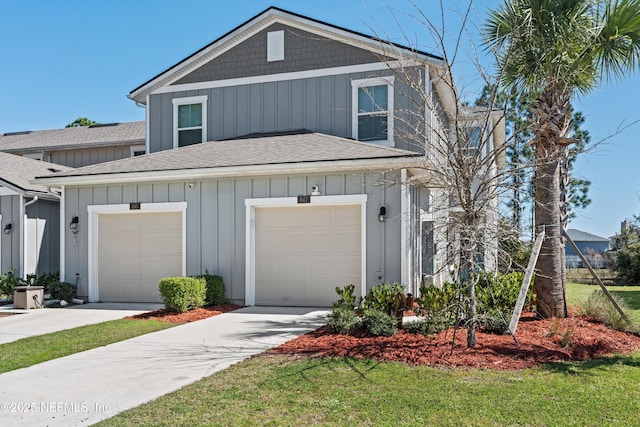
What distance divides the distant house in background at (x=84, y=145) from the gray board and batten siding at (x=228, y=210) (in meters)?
8.29

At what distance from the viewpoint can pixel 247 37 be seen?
571 inches

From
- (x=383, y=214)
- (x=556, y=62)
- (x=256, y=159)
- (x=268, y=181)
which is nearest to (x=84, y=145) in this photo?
(x=256, y=159)

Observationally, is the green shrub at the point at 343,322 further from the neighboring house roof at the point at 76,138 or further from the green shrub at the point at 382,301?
the neighboring house roof at the point at 76,138

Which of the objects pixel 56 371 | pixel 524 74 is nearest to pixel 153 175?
pixel 56 371

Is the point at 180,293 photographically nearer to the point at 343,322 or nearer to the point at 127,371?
the point at 343,322

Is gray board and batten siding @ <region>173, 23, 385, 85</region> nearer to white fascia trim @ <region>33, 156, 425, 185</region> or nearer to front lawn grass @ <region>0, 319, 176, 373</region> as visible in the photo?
white fascia trim @ <region>33, 156, 425, 185</region>

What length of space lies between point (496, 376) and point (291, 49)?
10.8 meters

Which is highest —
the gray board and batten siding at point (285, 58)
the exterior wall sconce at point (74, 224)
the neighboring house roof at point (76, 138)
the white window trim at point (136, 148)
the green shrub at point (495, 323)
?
the gray board and batten siding at point (285, 58)

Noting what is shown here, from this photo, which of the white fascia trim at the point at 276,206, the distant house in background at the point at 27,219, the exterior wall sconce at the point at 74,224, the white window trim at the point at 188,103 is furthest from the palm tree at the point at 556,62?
the distant house in background at the point at 27,219

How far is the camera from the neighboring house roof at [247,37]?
43.6 ft

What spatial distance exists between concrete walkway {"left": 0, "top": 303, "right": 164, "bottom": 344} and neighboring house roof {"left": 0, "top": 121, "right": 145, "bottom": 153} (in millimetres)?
9970

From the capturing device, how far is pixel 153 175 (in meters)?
12.0

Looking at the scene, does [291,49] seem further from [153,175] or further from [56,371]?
[56,371]

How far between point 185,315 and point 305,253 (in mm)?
2958
